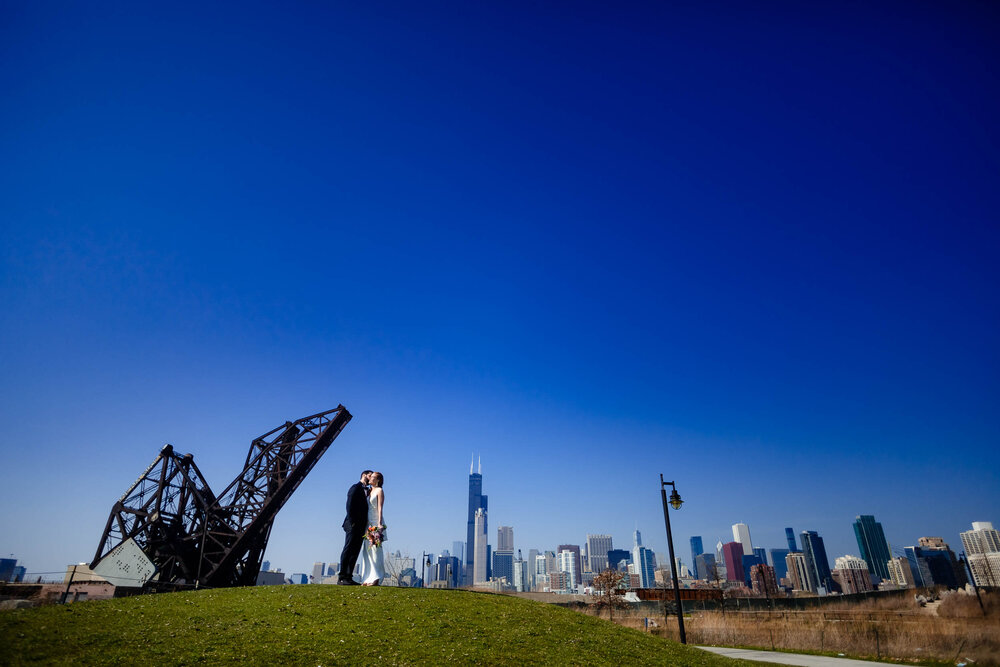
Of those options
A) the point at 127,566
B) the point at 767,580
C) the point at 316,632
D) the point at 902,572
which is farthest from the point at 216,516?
the point at 902,572

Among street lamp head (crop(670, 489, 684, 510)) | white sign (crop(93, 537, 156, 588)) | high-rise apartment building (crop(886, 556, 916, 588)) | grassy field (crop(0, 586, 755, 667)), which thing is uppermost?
street lamp head (crop(670, 489, 684, 510))

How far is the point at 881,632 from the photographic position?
2341 cm

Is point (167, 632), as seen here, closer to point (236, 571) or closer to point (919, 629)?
point (236, 571)

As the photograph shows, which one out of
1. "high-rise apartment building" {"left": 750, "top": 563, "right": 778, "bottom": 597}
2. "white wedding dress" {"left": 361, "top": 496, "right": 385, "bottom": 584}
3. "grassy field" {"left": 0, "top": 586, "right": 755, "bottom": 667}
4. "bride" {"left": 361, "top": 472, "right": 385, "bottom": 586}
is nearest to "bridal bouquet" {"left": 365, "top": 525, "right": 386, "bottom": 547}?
"bride" {"left": 361, "top": 472, "right": 385, "bottom": 586}

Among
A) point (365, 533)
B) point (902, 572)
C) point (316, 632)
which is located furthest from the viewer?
point (902, 572)

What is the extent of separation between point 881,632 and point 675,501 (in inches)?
470

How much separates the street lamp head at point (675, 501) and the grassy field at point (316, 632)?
889cm

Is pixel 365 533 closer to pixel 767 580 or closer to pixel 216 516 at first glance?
pixel 216 516

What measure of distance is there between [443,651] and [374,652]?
1.47m

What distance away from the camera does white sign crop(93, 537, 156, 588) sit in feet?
83.5

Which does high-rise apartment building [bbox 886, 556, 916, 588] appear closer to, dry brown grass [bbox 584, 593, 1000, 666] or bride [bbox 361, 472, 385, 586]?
dry brown grass [bbox 584, 593, 1000, 666]

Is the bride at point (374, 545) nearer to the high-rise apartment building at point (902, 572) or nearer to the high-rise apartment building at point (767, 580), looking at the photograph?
the high-rise apartment building at point (767, 580)

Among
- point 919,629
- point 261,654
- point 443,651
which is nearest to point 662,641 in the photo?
point 443,651

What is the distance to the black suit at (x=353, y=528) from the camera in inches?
641
